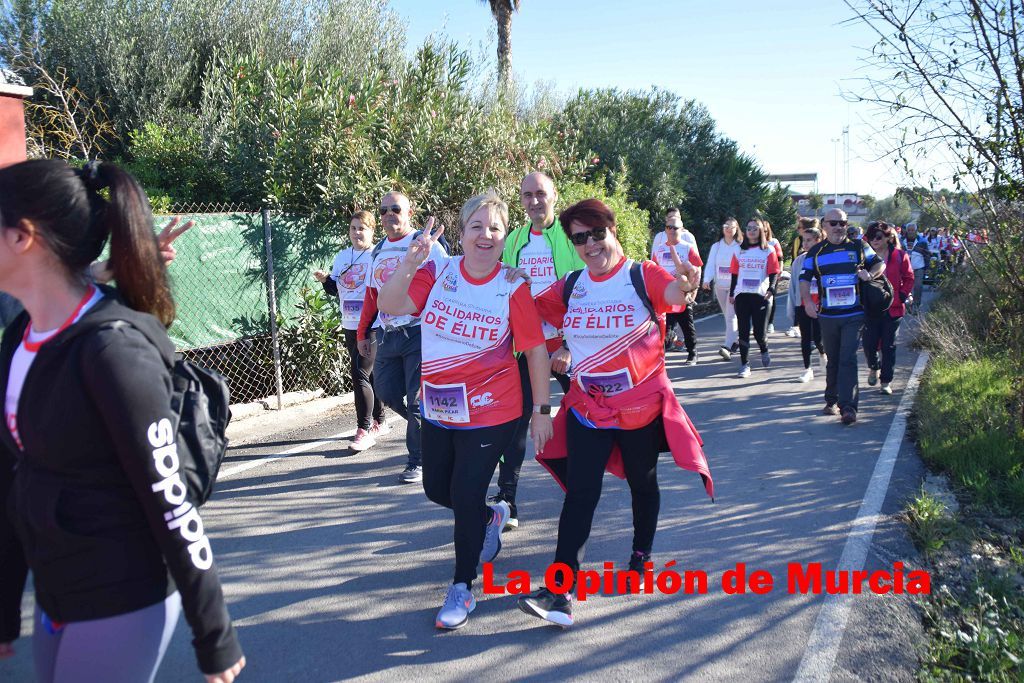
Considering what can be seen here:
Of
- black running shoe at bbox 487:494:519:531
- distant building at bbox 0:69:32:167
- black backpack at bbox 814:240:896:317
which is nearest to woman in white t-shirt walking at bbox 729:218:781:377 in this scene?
black backpack at bbox 814:240:896:317

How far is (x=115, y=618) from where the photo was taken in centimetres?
185

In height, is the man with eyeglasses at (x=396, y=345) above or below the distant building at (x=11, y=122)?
below

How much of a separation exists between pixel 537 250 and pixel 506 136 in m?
7.59

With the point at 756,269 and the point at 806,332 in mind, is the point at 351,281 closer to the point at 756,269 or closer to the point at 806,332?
the point at 756,269

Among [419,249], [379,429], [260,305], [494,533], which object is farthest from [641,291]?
[260,305]

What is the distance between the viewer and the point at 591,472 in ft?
13.2

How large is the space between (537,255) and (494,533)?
2002mm

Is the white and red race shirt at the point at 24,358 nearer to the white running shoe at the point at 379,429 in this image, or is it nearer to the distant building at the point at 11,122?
the white running shoe at the point at 379,429

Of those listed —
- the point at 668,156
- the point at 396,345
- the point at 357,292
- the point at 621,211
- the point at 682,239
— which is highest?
the point at 668,156

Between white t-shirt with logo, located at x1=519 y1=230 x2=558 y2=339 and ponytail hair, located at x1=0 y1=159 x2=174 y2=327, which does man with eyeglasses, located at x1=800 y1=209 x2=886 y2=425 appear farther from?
ponytail hair, located at x1=0 y1=159 x2=174 y2=327

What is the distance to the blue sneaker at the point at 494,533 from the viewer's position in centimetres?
448

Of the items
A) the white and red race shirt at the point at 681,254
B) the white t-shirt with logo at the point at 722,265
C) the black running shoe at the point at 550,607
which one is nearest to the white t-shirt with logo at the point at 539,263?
the black running shoe at the point at 550,607

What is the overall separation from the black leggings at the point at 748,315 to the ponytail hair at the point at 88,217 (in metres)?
9.31

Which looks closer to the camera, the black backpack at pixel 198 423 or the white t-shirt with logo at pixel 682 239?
the black backpack at pixel 198 423
